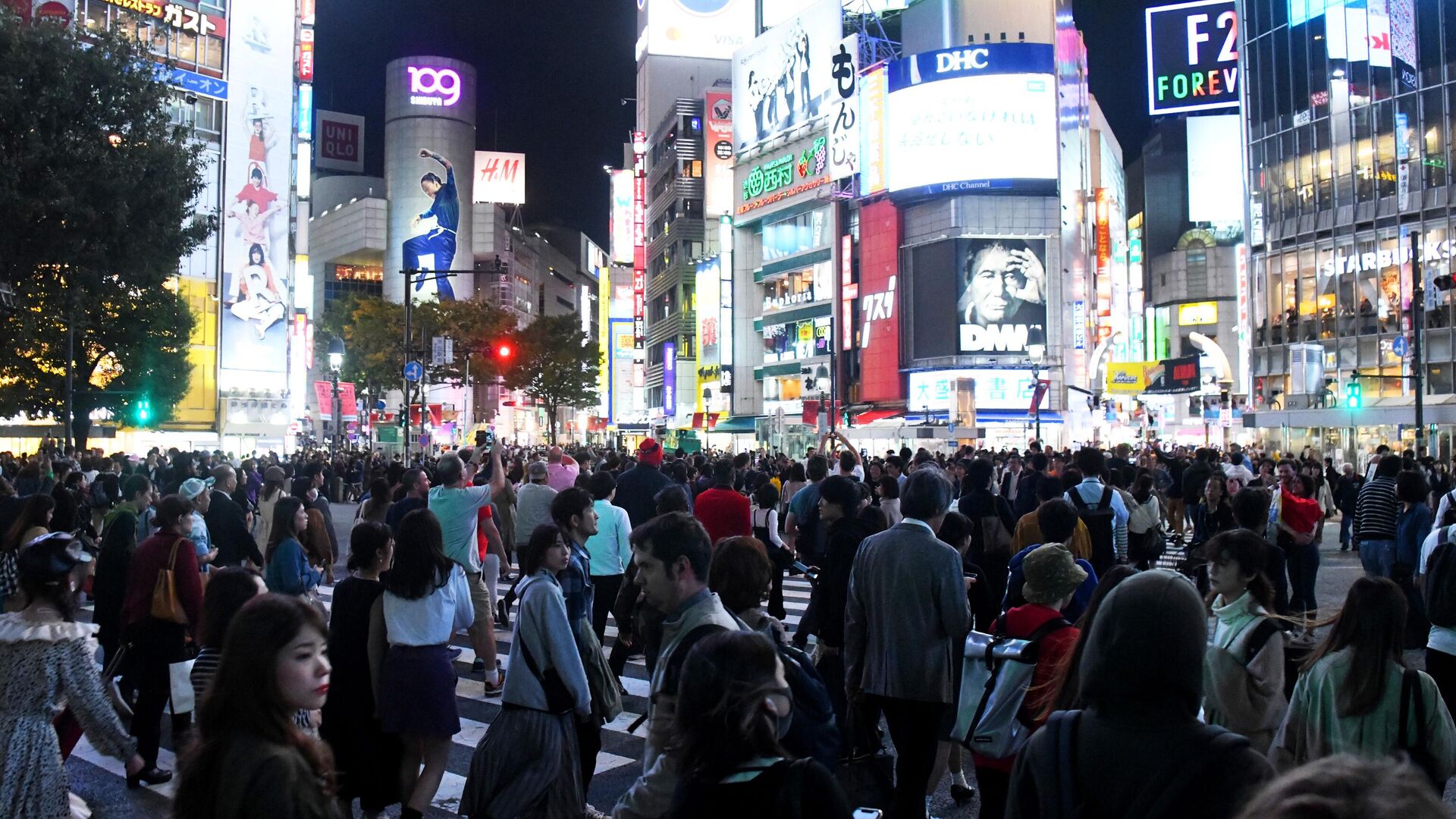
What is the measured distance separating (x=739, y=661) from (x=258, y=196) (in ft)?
212

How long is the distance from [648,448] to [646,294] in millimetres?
89311

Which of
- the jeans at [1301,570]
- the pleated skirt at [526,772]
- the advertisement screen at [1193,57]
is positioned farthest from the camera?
the advertisement screen at [1193,57]

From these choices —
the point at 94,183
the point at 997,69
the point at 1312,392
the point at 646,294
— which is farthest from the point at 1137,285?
the point at 94,183

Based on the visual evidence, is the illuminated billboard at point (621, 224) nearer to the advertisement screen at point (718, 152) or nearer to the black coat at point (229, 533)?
the advertisement screen at point (718, 152)

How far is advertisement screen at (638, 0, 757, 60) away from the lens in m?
106

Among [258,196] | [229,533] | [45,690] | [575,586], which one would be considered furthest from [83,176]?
[258,196]

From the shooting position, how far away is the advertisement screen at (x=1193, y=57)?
7900 centimetres

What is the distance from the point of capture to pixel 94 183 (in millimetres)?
19453

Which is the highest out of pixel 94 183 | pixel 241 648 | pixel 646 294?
pixel 646 294

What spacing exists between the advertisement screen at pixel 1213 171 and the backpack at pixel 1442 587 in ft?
356

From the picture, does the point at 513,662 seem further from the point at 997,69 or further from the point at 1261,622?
the point at 997,69

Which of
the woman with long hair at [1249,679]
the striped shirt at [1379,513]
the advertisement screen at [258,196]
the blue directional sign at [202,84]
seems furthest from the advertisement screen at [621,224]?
the woman with long hair at [1249,679]

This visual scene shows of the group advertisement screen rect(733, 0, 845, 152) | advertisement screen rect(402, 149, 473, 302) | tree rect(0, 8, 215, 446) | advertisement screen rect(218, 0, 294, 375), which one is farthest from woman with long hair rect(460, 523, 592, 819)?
advertisement screen rect(402, 149, 473, 302)

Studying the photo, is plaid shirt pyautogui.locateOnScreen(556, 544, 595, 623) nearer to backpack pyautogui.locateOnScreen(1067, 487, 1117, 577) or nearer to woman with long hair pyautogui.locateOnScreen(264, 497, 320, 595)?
woman with long hair pyautogui.locateOnScreen(264, 497, 320, 595)
